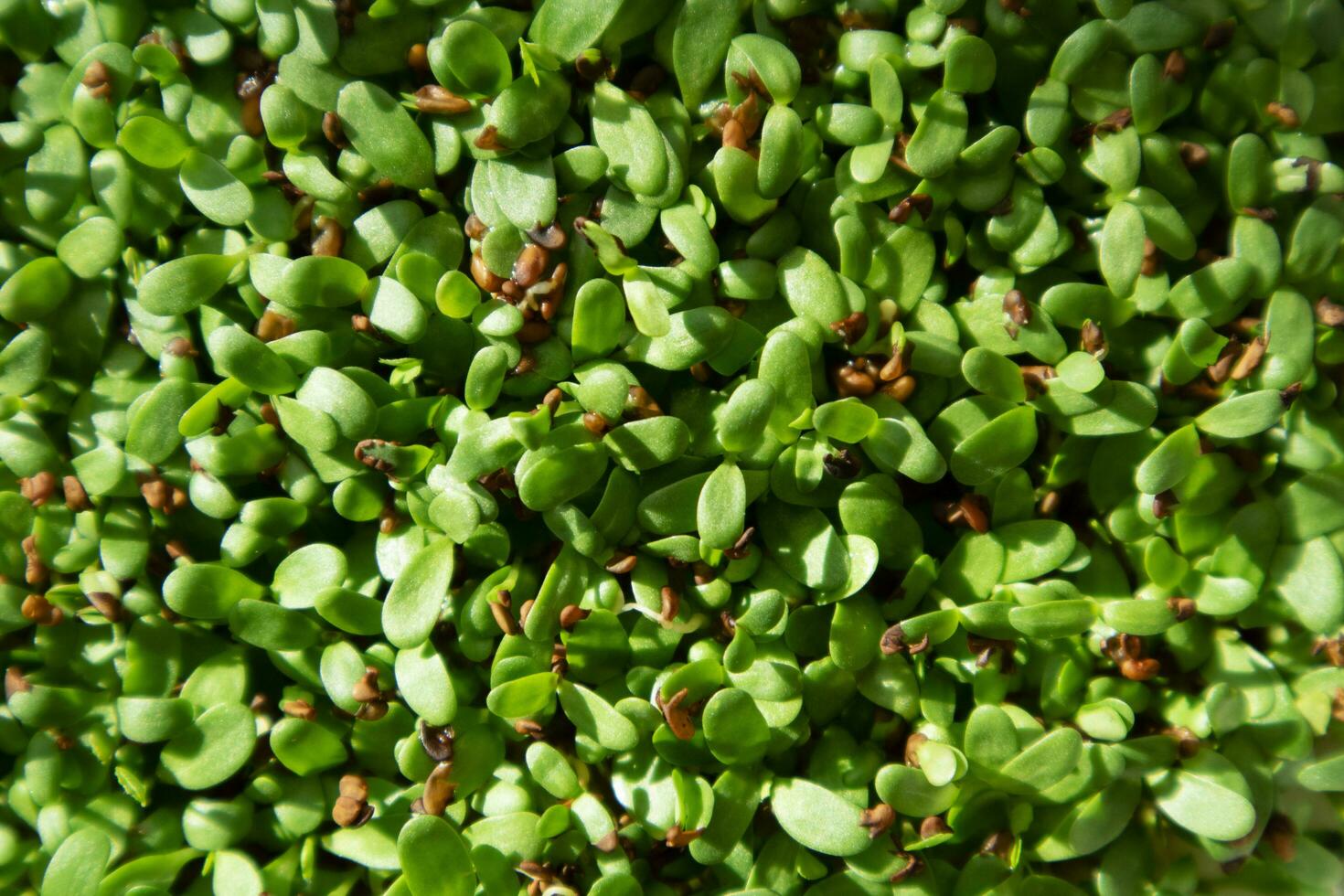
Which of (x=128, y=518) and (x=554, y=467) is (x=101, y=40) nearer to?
(x=128, y=518)

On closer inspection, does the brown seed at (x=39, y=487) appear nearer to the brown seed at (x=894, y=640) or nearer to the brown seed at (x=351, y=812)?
the brown seed at (x=351, y=812)

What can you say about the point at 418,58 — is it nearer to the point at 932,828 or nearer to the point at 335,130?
the point at 335,130

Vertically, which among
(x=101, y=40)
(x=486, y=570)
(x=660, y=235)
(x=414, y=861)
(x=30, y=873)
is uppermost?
(x=101, y=40)

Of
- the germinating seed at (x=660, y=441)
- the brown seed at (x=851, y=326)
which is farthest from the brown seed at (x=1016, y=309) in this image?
the brown seed at (x=851, y=326)

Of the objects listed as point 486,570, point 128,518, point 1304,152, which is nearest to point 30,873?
point 128,518

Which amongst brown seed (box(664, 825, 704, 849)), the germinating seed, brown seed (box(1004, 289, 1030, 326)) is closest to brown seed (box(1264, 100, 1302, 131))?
the germinating seed

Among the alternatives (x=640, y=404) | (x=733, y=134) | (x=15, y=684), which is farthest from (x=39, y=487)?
(x=733, y=134)
